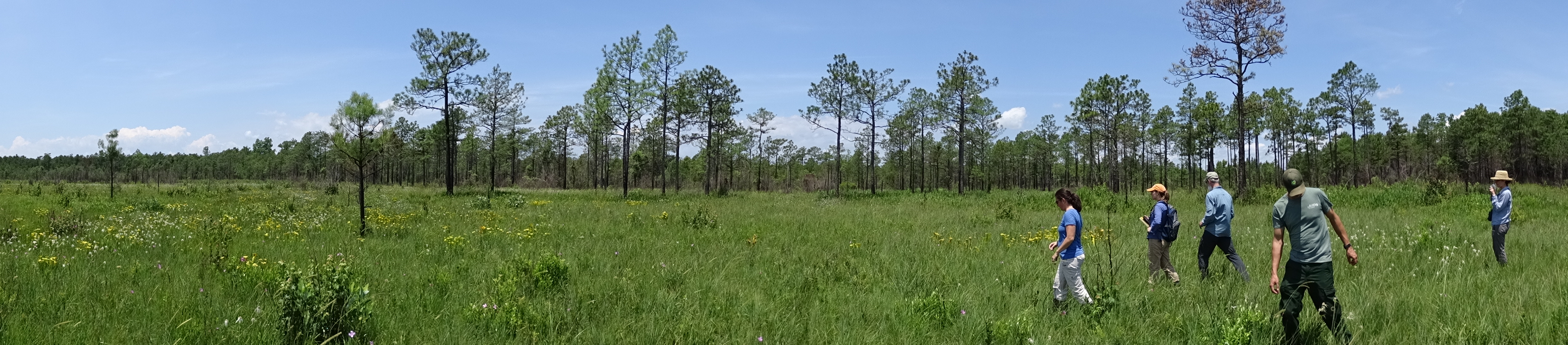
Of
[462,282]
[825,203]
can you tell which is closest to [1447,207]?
[825,203]

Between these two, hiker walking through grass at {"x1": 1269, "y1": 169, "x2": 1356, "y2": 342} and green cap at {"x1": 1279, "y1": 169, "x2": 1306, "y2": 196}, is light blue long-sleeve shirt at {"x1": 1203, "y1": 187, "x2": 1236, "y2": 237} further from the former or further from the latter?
green cap at {"x1": 1279, "y1": 169, "x2": 1306, "y2": 196}

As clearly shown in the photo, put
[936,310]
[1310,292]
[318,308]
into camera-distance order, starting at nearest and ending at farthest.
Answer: [318,308] < [1310,292] < [936,310]

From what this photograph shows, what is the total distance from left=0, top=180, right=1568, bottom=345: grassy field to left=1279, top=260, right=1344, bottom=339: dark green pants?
0.37 feet

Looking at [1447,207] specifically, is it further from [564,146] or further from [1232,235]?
[564,146]

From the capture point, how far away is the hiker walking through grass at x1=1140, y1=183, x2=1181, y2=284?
21.7 ft

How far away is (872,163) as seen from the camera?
37.7 m

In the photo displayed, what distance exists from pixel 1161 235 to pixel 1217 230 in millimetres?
609

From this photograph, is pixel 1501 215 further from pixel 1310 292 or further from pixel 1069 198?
pixel 1069 198

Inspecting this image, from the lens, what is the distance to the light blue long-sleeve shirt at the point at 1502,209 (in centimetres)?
759

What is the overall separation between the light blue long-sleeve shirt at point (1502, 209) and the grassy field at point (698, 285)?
0.50m

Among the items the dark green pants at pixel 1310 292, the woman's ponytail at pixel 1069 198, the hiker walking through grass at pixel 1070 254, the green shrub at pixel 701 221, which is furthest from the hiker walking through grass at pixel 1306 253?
the green shrub at pixel 701 221

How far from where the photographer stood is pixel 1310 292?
426 centimetres

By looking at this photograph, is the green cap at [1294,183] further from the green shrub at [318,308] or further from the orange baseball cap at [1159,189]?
the green shrub at [318,308]

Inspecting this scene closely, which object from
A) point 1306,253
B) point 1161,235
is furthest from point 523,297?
point 1161,235
